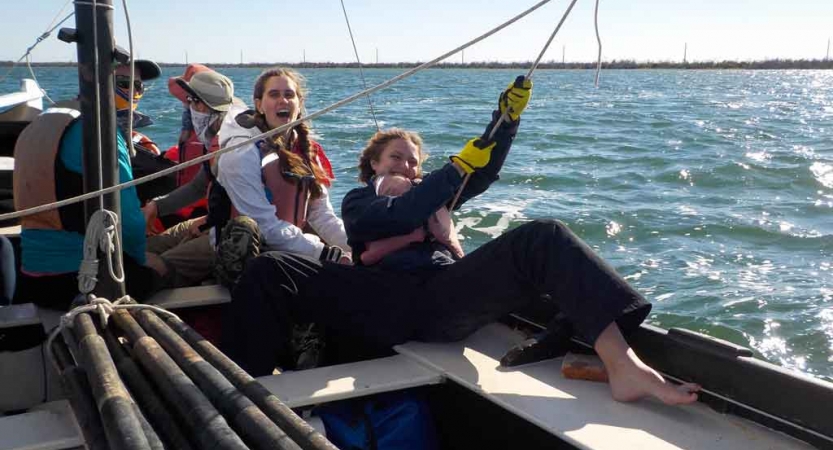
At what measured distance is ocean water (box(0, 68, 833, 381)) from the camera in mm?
5180

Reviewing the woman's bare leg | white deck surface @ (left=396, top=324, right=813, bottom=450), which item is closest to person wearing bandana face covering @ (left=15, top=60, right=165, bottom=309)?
white deck surface @ (left=396, top=324, right=813, bottom=450)

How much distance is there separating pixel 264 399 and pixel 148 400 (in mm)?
251

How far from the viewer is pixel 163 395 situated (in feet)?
5.75

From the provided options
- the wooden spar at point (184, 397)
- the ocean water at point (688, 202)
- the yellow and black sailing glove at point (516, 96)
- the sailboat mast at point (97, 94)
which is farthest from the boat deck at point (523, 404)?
the ocean water at point (688, 202)

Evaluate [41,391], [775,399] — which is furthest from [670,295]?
[41,391]

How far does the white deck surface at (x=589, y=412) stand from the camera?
190cm

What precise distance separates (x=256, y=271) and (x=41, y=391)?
0.73m

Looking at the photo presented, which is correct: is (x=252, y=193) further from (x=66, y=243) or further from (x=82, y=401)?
(x=82, y=401)

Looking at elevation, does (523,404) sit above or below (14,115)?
below

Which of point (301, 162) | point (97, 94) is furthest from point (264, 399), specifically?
point (301, 162)

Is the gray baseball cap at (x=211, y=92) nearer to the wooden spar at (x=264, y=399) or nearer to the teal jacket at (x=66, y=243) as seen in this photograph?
the teal jacket at (x=66, y=243)

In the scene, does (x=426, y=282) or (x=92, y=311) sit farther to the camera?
(x=426, y=282)

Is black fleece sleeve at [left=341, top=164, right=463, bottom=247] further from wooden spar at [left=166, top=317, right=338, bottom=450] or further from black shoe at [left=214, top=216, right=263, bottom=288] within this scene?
wooden spar at [left=166, top=317, right=338, bottom=450]

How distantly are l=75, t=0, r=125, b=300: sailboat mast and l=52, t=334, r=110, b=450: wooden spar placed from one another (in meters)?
0.41
